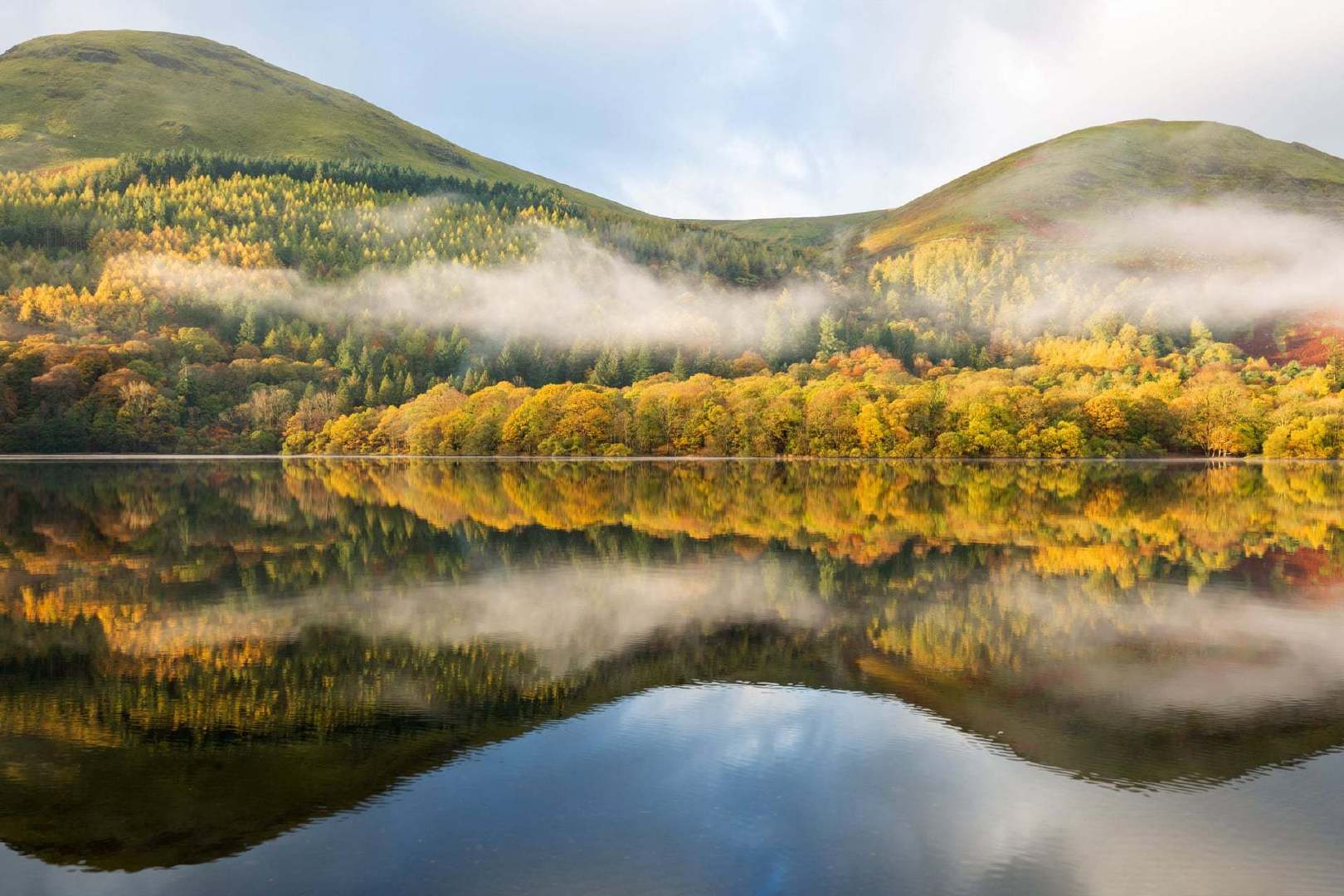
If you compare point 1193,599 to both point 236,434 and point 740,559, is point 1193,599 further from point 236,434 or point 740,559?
point 236,434

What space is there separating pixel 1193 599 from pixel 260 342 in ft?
611

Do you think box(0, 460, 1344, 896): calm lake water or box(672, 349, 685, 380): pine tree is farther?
box(672, 349, 685, 380): pine tree

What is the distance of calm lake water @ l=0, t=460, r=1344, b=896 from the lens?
11.0 metres

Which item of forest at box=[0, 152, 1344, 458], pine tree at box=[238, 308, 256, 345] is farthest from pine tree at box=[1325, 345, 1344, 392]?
pine tree at box=[238, 308, 256, 345]

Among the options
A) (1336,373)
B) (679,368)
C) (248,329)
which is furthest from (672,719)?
(248,329)

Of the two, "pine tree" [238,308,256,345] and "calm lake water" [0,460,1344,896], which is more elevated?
"calm lake water" [0,460,1344,896]

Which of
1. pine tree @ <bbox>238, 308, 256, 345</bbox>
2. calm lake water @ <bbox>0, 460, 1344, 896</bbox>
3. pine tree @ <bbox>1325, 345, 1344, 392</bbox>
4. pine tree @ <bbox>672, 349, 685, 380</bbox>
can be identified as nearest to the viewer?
calm lake water @ <bbox>0, 460, 1344, 896</bbox>

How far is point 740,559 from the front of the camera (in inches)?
1297

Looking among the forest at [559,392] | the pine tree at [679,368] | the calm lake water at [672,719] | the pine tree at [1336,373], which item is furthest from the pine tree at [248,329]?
the pine tree at [1336,373]

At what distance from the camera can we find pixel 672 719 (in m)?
15.7

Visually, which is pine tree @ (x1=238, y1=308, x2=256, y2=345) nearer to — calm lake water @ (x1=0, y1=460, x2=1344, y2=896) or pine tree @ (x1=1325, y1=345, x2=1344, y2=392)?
calm lake water @ (x1=0, y1=460, x2=1344, y2=896)

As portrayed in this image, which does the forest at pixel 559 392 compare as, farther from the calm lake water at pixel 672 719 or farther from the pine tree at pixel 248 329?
the calm lake water at pixel 672 719

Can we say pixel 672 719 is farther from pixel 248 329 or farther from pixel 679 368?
pixel 248 329

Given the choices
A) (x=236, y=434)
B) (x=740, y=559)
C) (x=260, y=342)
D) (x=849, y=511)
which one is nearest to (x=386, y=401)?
(x=236, y=434)
